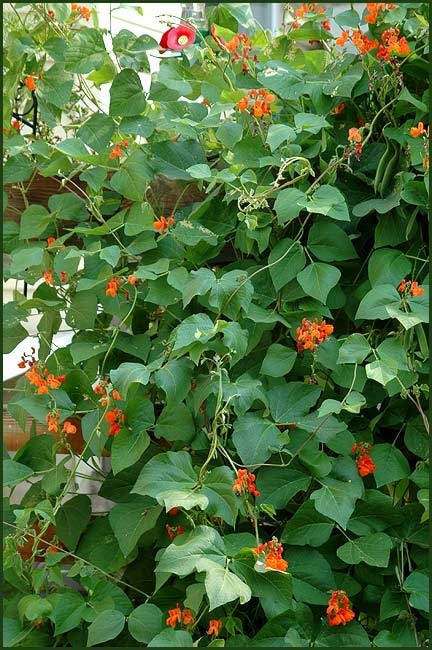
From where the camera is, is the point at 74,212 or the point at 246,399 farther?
the point at 74,212

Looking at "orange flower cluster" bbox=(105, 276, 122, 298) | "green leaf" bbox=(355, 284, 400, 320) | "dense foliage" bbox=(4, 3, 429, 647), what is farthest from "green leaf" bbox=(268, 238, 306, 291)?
"orange flower cluster" bbox=(105, 276, 122, 298)

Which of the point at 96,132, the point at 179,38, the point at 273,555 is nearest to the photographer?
the point at 273,555

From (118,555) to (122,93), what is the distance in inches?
27.0

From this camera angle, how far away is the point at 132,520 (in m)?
1.19

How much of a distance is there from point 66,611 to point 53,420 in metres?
0.26

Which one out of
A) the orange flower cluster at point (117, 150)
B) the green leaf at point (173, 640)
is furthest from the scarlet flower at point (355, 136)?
the green leaf at point (173, 640)

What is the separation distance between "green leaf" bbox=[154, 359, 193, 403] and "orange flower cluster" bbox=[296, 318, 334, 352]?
0.52 ft

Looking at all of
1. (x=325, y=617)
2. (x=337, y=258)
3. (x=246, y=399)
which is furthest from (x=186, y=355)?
(x=325, y=617)

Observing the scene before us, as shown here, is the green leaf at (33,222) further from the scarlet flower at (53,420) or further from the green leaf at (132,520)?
the green leaf at (132,520)

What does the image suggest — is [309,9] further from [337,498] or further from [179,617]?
[179,617]

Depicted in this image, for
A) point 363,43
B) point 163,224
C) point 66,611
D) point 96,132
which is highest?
point 363,43

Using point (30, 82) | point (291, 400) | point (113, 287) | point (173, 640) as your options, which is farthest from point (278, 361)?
point (30, 82)

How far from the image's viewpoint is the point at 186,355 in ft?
3.93

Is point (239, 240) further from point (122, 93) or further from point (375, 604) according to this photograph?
point (375, 604)
